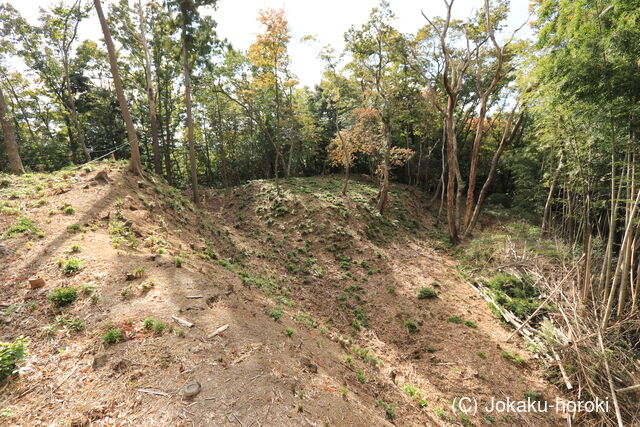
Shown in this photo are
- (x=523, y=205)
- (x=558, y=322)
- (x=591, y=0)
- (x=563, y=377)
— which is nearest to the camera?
(x=591, y=0)

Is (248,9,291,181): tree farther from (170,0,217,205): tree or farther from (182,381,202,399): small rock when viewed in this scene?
(182,381,202,399): small rock

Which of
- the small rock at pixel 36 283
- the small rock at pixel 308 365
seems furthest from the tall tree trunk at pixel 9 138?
the small rock at pixel 308 365

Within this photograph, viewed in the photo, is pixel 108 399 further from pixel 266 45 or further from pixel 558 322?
pixel 266 45

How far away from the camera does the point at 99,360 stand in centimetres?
328

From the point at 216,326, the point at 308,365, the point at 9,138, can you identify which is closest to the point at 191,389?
the point at 216,326

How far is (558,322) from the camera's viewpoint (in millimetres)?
6133

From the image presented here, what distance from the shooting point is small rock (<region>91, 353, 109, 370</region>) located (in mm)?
3229

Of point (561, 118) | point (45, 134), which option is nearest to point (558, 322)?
point (561, 118)

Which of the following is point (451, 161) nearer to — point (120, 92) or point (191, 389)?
point (191, 389)

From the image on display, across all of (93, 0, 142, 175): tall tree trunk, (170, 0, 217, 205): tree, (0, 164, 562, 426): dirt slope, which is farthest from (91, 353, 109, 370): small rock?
(170, 0, 217, 205): tree

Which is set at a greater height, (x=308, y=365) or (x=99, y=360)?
(x=99, y=360)

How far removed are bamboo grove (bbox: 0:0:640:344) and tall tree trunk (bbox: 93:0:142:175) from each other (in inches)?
2.0

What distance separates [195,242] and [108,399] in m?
5.80

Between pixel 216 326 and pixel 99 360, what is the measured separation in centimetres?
148
